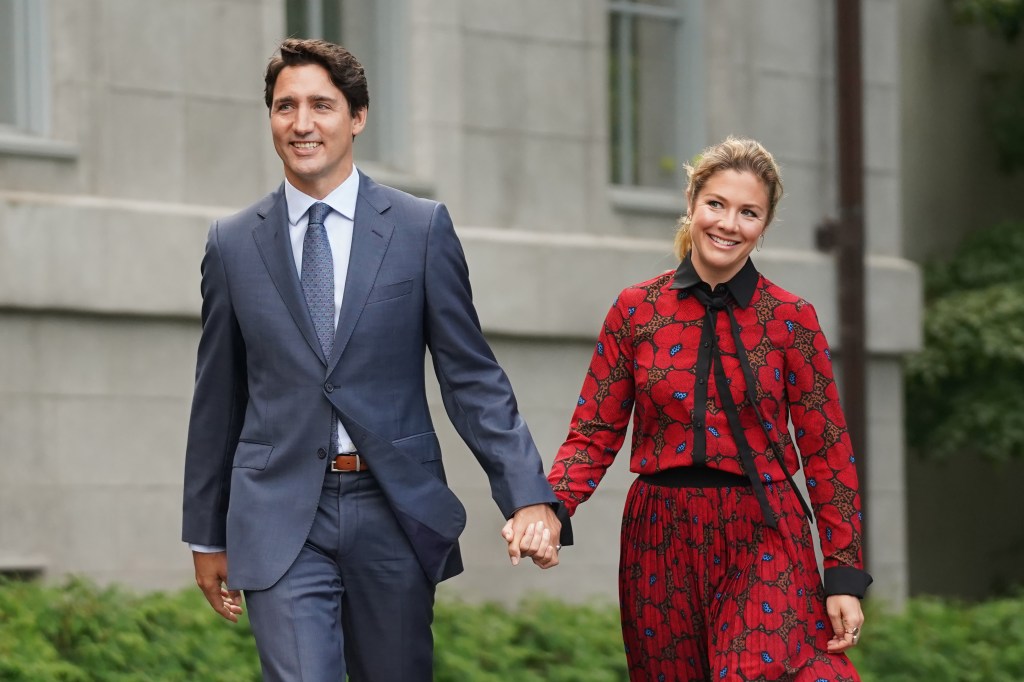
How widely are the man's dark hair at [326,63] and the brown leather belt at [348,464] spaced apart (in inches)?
34.6

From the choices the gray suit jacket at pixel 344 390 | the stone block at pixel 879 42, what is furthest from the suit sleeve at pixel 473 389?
the stone block at pixel 879 42

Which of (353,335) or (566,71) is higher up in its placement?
(566,71)

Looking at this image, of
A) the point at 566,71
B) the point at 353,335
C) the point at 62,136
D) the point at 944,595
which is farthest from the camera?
the point at 944,595

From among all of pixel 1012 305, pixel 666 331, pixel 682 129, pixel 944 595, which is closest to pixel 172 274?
pixel 682 129

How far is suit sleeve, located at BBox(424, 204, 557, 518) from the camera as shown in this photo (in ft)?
16.9

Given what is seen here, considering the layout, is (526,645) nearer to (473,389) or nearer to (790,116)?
(473,389)

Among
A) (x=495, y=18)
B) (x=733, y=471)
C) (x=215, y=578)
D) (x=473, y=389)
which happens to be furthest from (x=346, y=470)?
(x=495, y=18)

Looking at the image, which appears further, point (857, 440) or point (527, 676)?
point (857, 440)

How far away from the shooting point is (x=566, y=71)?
39.1ft

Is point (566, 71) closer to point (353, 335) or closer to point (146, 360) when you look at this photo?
point (146, 360)

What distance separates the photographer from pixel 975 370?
14.2m

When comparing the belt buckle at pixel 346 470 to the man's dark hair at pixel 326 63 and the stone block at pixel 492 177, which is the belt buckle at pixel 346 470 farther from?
the stone block at pixel 492 177

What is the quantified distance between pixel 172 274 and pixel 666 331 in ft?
16.7

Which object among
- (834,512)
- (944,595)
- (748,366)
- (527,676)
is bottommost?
(944,595)
